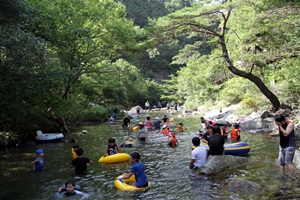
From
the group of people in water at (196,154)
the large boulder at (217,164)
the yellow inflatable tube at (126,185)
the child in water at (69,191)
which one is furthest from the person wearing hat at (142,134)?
the child in water at (69,191)

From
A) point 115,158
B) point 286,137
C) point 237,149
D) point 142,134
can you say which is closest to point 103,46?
point 142,134

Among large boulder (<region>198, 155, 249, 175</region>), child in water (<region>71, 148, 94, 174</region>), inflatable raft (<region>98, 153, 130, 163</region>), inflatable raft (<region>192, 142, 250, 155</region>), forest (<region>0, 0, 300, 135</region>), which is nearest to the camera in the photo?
large boulder (<region>198, 155, 249, 175</region>)

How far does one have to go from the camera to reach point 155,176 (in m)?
7.93

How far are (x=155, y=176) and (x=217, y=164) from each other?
1788 mm

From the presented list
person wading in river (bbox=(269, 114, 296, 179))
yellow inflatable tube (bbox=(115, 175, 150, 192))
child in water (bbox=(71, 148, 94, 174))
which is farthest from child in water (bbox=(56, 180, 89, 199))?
person wading in river (bbox=(269, 114, 296, 179))

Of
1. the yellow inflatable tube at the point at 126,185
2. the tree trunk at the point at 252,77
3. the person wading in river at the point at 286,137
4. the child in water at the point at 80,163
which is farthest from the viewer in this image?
the tree trunk at the point at 252,77

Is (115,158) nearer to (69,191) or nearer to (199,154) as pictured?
(199,154)

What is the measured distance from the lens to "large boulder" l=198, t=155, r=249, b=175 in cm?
762

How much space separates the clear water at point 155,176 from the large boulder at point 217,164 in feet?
0.60

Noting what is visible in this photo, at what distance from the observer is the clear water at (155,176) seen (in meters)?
6.30

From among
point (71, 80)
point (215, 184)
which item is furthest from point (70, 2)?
point (215, 184)

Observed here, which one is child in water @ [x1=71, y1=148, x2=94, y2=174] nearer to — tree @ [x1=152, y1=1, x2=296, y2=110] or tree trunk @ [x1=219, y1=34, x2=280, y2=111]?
tree @ [x1=152, y1=1, x2=296, y2=110]

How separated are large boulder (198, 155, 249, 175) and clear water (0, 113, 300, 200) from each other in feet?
0.60

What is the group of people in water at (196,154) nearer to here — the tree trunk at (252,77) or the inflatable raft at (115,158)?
the inflatable raft at (115,158)
